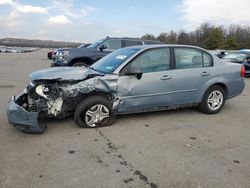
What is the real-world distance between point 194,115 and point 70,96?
9.27ft

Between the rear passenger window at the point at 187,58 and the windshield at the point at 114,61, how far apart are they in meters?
0.90

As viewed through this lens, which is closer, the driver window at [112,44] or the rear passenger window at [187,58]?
the rear passenger window at [187,58]

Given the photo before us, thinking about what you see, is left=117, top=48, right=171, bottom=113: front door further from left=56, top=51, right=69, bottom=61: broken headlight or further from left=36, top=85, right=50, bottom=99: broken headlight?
left=56, top=51, right=69, bottom=61: broken headlight

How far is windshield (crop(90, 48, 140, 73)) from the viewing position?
17.5ft

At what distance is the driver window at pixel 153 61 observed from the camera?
532 centimetres

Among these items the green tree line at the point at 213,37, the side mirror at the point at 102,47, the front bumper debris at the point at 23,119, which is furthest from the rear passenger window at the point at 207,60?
the green tree line at the point at 213,37

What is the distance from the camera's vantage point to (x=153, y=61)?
5.46 m

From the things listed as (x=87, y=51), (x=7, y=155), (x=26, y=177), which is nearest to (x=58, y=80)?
(x=7, y=155)

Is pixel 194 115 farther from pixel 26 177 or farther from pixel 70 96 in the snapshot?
pixel 26 177

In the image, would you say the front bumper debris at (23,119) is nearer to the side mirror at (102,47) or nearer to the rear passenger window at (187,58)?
the rear passenger window at (187,58)

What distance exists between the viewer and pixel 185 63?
5766 mm

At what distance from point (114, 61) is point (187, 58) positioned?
1.61 metres

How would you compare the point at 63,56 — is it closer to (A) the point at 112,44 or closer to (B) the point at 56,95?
(A) the point at 112,44

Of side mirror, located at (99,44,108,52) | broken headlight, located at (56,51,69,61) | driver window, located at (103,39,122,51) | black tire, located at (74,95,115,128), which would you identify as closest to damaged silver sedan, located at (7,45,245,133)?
black tire, located at (74,95,115,128)
